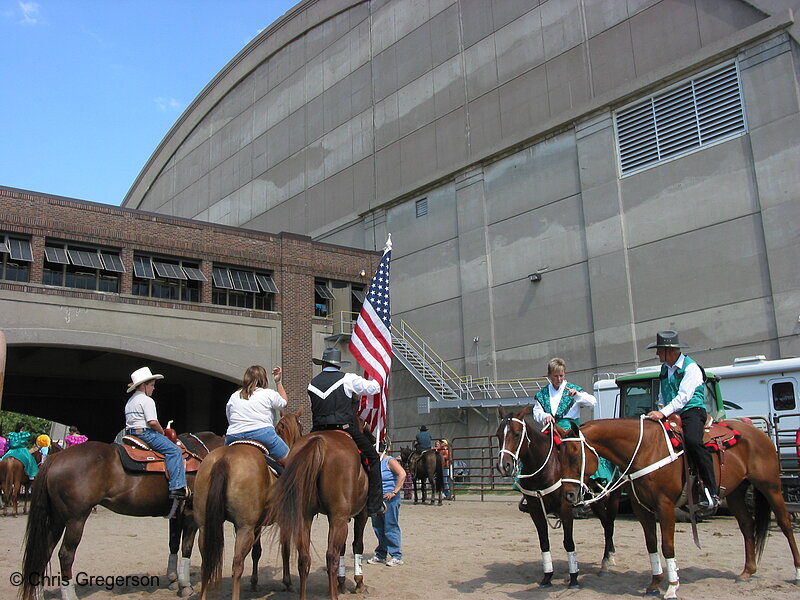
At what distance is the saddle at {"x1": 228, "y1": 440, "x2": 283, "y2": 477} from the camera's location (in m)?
7.17

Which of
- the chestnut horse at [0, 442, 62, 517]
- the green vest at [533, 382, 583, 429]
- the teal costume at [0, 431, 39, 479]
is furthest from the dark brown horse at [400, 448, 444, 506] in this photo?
Answer: the green vest at [533, 382, 583, 429]

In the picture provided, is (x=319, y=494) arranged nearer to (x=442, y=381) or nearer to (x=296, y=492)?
(x=296, y=492)

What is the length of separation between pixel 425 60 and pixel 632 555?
2834 centimetres

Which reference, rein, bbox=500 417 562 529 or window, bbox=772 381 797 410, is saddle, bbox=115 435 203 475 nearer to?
rein, bbox=500 417 562 529

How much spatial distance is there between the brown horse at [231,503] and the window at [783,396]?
12333 mm

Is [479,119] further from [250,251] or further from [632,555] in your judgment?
[632,555]

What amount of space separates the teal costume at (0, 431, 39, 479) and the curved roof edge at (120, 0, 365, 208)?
2895cm

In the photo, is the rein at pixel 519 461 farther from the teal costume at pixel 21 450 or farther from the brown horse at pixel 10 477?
the teal costume at pixel 21 450

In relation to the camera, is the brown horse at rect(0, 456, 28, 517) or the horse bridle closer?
the horse bridle

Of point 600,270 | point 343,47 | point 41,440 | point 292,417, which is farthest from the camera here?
point 343,47

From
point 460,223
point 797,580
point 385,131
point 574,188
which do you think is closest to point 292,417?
point 797,580

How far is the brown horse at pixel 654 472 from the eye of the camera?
6824mm

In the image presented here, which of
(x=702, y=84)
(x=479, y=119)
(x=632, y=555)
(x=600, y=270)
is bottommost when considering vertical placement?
(x=632, y=555)

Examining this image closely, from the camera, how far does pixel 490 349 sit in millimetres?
27719
